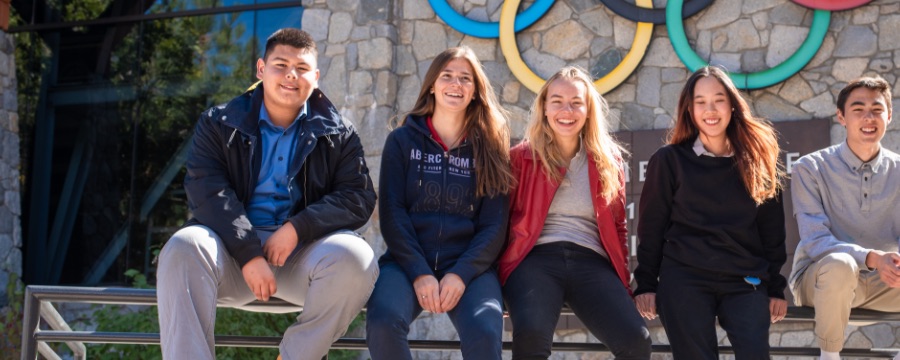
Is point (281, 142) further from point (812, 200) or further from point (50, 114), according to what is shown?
point (50, 114)

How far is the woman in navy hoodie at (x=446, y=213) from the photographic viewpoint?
127 inches

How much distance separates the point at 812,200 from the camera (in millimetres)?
3863

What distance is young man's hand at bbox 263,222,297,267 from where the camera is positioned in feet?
11.1

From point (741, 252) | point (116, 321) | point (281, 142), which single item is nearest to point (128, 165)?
point (116, 321)

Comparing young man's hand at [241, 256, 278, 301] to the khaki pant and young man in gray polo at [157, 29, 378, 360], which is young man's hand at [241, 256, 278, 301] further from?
the khaki pant

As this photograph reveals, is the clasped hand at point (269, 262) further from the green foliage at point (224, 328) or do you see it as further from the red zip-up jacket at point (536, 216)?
the green foliage at point (224, 328)

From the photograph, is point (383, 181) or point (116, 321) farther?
point (116, 321)

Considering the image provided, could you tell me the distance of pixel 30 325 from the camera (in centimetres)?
364

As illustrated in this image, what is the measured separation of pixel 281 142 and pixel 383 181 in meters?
0.42

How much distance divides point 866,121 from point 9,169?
777 cm

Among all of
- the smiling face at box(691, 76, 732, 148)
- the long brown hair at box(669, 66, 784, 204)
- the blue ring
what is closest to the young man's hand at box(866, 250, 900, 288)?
the long brown hair at box(669, 66, 784, 204)

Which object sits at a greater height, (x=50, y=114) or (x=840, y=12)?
(x=840, y=12)

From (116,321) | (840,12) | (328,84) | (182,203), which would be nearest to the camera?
(840,12)

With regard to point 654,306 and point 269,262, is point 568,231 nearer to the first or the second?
point 654,306
